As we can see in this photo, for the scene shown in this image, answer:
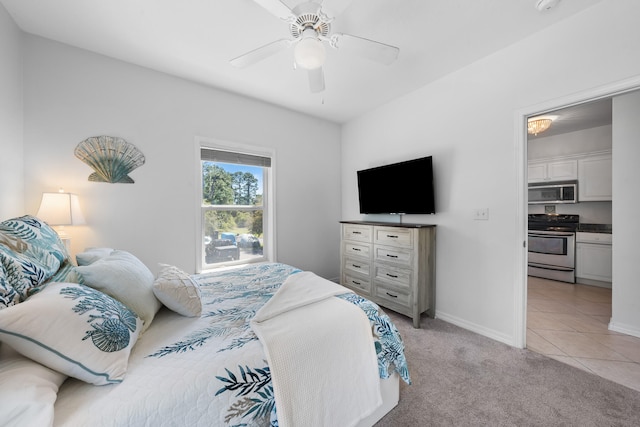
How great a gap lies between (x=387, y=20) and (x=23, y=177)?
3.09 meters

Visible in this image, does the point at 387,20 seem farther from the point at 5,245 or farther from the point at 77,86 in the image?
the point at 77,86

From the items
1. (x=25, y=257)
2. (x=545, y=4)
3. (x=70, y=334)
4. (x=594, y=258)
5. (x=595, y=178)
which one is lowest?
(x=594, y=258)

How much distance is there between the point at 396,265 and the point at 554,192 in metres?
3.60

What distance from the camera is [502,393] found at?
157cm

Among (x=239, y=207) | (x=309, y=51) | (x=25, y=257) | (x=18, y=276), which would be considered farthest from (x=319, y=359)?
(x=239, y=207)

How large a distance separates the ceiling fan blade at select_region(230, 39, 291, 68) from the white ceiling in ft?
0.86

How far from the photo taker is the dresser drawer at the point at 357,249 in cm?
296

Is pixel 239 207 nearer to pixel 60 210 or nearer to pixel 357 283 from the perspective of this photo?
pixel 60 210

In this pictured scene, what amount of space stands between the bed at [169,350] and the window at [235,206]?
1.35m

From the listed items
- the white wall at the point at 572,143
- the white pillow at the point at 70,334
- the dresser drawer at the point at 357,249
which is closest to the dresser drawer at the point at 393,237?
the dresser drawer at the point at 357,249

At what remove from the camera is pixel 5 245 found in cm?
98

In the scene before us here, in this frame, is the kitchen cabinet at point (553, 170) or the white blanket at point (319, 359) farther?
the kitchen cabinet at point (553, 170)

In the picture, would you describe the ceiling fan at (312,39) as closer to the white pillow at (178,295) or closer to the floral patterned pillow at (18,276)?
the white pillow at (178,295)

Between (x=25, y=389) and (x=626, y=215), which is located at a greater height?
(x=626, y=215)
